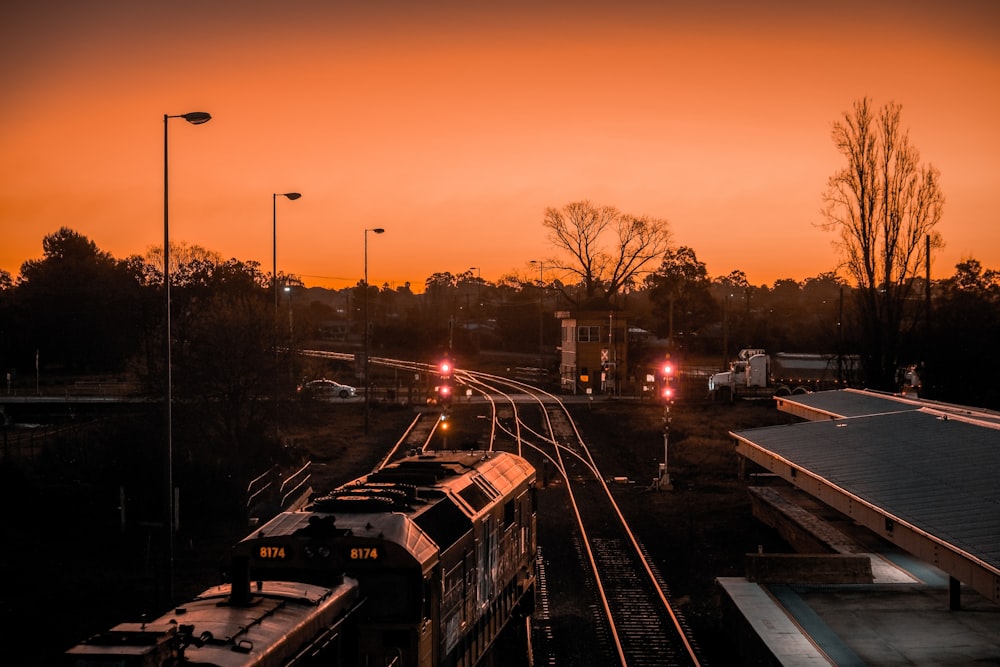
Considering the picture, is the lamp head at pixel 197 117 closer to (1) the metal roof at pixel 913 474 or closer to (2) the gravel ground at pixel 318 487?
(2) the gravel ground at pixel 318 487

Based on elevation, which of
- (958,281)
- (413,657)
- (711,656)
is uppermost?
(958,281)

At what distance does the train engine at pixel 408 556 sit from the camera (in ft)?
35.0

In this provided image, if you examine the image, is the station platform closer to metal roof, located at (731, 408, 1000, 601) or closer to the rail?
metal roof, located at (731, 408, 1000, 601)

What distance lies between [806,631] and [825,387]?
5481 centimetres

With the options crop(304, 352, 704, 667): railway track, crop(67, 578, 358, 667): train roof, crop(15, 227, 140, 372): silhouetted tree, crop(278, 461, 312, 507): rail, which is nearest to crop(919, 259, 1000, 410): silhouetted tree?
crop(304, 352, 704, 667): railway track

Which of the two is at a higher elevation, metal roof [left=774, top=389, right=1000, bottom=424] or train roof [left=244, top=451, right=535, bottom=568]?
train roof [left=244, top=451, right=535, bottom=568]

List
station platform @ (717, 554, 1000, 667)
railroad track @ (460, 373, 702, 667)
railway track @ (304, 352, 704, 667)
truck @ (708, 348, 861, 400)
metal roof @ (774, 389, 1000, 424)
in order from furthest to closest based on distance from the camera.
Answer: truck @ (708, 348, 861, 400) < metal roof @ (774, 389, 1000, 424) < railroad track @ (460, 373, 702, 667) < railway track @ (304, 352, 704, 667) < station platform @ (717, 554, 1000, 667)

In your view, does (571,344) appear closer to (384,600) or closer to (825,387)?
(825,387)

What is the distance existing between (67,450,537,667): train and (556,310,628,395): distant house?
58.2 meters

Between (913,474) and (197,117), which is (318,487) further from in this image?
(913,474)

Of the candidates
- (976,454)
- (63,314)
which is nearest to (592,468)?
(976,454)

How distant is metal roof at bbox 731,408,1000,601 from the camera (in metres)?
14.9

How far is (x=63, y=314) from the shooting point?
8900cm

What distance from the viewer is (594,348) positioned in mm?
75000
